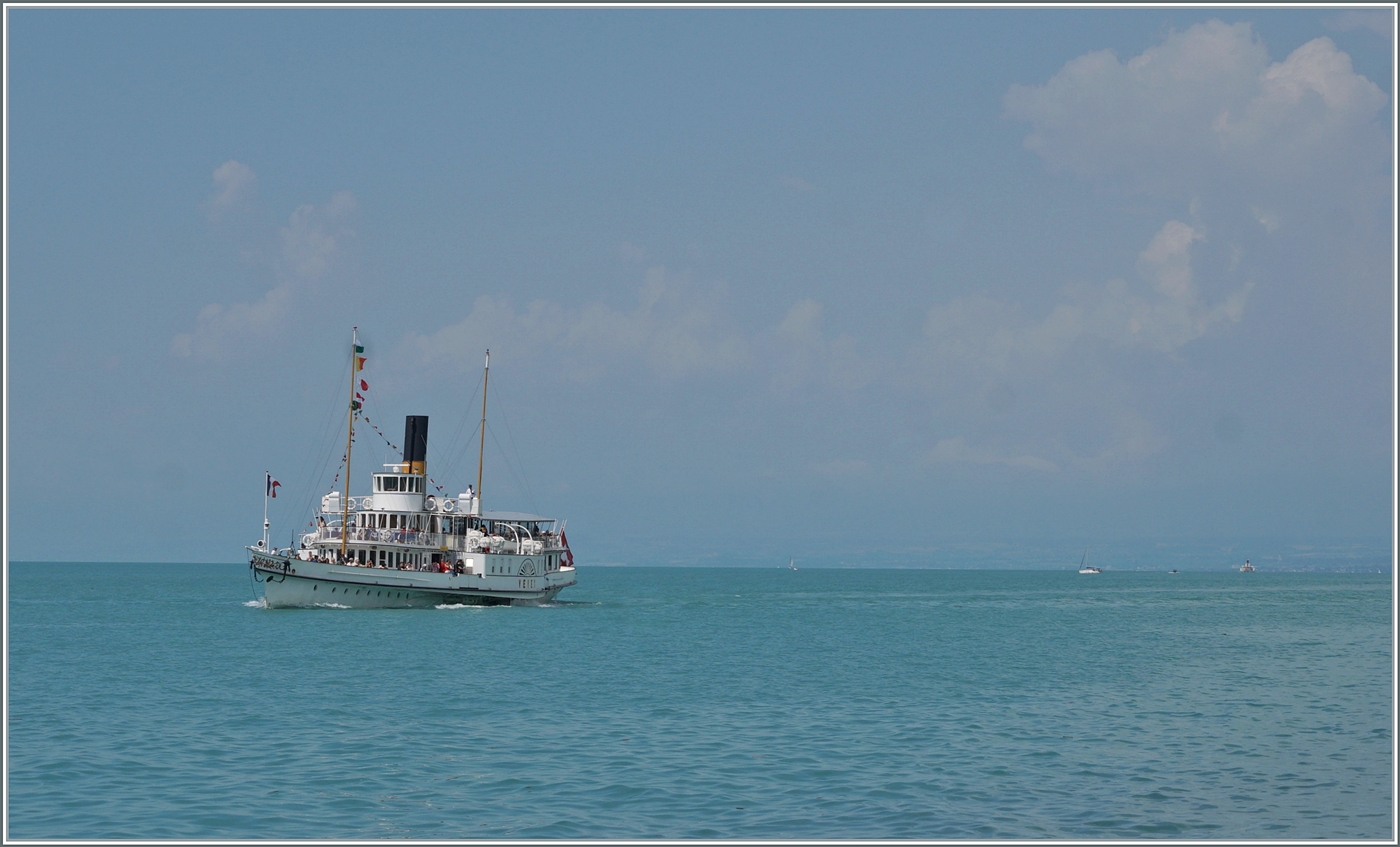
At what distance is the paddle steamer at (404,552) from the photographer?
7756 centimetres

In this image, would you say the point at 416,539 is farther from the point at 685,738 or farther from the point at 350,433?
the point at 685,738

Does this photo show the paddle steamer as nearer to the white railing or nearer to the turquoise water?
the white railing

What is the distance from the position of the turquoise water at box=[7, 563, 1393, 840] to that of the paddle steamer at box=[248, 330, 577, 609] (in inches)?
525

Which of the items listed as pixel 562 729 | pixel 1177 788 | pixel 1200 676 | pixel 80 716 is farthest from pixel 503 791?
pixel 1200 676

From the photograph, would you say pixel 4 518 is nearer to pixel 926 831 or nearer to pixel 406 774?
pixel 406 774

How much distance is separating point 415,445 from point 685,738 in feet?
176

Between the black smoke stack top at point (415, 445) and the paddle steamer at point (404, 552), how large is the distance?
0.21 ft

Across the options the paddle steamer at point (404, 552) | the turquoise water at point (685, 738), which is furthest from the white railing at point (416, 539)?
the turquoise water at point (685, 738)

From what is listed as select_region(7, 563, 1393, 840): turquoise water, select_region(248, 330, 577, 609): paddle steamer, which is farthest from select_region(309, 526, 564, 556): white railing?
select_region(7, 563, 1393, 840): turquoise water

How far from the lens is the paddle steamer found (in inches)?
3054

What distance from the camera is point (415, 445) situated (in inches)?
3219

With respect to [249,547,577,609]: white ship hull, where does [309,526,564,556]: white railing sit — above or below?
above

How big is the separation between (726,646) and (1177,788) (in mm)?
37042

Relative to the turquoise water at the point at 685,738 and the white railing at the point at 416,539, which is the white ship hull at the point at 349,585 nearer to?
the white railing at the point at 416,539
